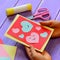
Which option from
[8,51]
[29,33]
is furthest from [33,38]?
[8,51]

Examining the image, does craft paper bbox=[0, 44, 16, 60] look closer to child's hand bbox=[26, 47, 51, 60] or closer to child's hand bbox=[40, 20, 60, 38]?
child's hand bbox=[26, 47, 51, 60]

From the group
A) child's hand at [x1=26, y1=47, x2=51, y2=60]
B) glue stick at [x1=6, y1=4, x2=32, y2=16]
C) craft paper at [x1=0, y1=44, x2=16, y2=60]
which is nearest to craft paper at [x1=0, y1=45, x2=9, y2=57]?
craft paper at [x1=0, y1=44, x2=16, y2=60]

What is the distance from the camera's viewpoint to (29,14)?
3.67ft

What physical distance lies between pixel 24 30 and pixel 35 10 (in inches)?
7.5

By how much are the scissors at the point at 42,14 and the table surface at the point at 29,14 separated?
28 millimetres

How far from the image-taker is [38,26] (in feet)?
3.40

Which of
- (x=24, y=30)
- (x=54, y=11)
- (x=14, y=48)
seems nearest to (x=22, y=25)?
(x=24, y=30)

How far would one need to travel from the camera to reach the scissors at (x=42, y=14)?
1093 millimetres

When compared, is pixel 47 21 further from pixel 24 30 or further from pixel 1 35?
pixel 1 35

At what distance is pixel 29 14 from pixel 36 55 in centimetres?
30

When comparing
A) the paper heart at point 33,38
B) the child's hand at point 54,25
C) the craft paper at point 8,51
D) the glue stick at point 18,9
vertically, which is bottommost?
the child's hand at point 54,25

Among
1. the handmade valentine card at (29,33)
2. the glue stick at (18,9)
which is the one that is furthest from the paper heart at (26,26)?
the glue stick at (18,9)

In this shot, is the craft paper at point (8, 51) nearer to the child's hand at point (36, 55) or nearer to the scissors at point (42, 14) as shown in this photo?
the child's hand at point (36, 55)

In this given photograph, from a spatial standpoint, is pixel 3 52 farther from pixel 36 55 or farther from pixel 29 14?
pixel 29 14
